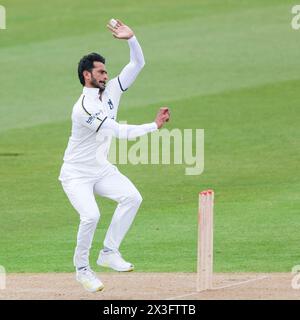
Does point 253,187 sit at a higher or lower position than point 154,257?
higher

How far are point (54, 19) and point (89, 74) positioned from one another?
20.0 metres

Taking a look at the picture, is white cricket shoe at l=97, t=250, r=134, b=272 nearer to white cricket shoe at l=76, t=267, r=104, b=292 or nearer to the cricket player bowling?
the cricket player bowling

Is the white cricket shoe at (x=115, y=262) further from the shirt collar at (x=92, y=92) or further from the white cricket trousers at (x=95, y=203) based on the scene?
the shirt collar at (x=92, y=92)

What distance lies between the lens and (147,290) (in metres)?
12.8

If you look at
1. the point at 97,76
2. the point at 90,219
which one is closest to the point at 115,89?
the point at 97,76

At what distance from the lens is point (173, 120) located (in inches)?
931

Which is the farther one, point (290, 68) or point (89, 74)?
point (290, 68)

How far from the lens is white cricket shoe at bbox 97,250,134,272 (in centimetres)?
1276

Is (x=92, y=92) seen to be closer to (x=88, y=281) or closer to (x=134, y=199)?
(x=134, y=199)

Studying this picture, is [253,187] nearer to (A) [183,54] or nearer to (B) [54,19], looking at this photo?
(A) [183,54]

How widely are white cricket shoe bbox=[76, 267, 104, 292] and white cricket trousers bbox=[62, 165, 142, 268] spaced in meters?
0.07

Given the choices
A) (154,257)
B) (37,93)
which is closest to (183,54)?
(37,93)

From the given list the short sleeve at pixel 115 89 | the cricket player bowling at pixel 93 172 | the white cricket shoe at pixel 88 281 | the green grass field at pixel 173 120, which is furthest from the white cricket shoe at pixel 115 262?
the green grass field at pixel 173 120

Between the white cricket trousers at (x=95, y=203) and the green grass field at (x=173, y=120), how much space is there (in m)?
1.82
